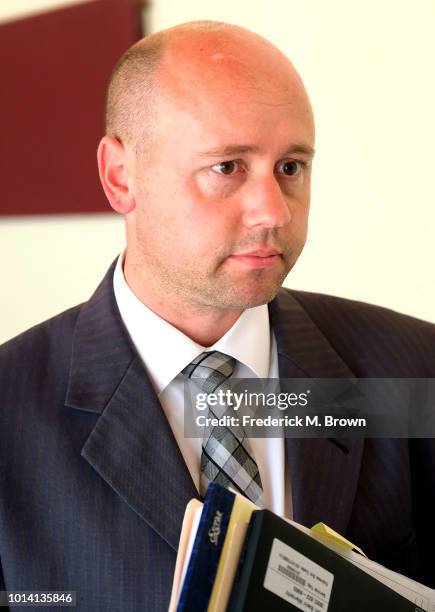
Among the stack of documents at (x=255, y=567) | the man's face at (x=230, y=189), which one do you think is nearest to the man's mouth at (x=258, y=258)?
the man's face at (x=230, y=189)

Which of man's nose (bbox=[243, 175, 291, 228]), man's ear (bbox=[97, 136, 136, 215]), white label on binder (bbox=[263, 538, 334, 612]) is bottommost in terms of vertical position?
white label on binder (bbox=[263, 538, 334, 612])

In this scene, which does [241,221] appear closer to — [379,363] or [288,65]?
[288,65]

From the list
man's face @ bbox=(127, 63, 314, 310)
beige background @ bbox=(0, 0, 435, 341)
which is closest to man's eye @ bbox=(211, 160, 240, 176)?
man's face @ bbox=(127, 63, 314, 310)

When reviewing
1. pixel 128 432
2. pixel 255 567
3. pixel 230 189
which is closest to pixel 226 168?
pixel 230 189

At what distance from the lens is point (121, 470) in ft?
3.30

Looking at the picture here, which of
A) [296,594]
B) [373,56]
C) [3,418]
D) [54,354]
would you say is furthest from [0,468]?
[373,56]

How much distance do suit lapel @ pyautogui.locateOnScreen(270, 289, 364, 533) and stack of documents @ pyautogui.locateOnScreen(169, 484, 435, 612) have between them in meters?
0.26

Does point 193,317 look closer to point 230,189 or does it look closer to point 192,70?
point 230,189

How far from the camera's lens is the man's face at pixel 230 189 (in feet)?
3.32

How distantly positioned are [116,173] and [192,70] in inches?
8.4

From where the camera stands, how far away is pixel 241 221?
103cm

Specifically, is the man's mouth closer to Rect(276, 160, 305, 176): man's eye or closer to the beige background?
Rect(276, 160, 305, 176): man's eye

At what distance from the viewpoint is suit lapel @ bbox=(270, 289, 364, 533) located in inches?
41.2

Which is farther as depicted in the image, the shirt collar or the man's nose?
the shirt collar
